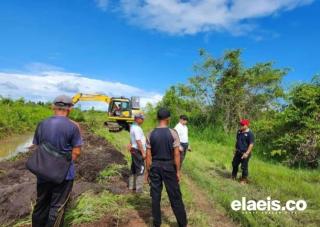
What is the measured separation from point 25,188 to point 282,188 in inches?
227

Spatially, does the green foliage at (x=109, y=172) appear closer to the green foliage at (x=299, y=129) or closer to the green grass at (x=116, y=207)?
the green grass at (x=116, y=207)

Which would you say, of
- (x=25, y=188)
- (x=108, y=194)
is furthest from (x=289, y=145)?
(x=25, y=188)

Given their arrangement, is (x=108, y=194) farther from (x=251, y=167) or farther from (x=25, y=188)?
(x=251, y=167)

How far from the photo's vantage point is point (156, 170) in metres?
6.17

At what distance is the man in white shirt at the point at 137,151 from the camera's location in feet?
27.4

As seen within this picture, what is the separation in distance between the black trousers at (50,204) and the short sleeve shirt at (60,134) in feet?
0.65

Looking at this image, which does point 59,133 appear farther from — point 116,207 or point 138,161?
point 138,161

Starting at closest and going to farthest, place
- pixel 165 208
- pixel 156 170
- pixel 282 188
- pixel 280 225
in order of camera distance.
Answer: pixel 156 170 < pixel 280 225 < pixel 165 208 < pixel 282 188

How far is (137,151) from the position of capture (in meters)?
8.61

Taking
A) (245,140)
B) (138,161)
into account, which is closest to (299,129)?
(245,140)

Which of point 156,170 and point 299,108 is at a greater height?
point 299,108

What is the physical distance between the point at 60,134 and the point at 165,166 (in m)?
1.81

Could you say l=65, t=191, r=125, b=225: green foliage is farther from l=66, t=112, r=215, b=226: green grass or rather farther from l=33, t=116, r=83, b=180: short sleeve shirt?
l=33, t=116, r=83, b=180: short sleeve shirt

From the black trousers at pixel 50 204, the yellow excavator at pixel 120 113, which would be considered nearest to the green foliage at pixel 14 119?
the yellow excavator at pixel 120 113
